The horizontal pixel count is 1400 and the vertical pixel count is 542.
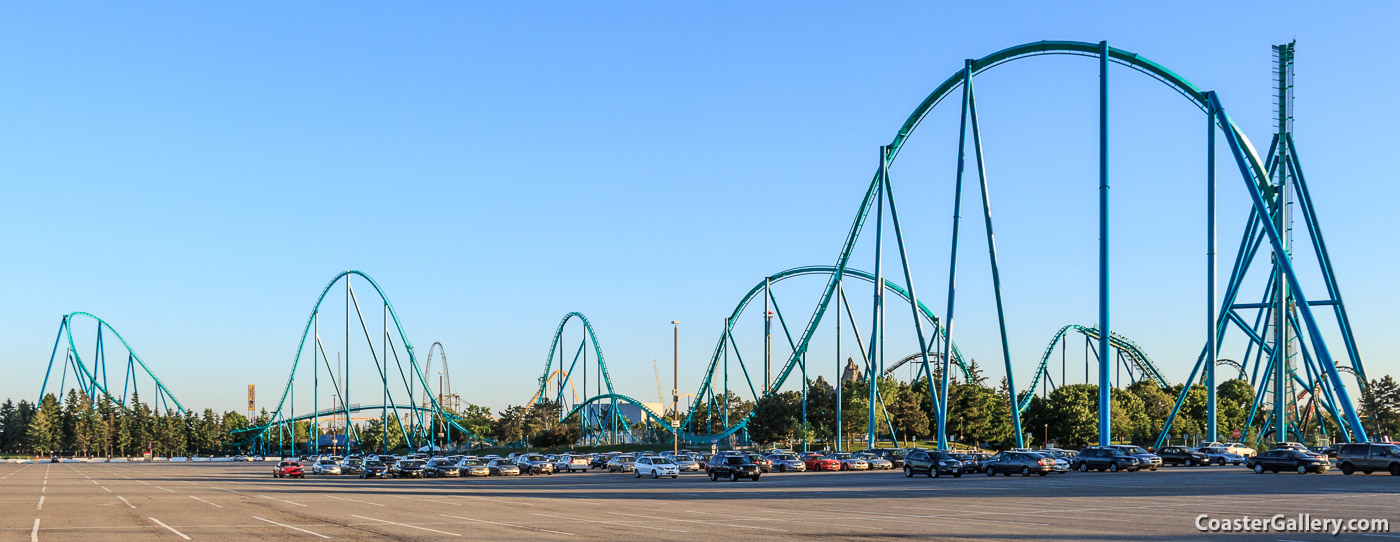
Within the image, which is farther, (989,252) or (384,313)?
(384,313)

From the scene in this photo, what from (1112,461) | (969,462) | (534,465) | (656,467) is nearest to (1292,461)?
(1112,461)

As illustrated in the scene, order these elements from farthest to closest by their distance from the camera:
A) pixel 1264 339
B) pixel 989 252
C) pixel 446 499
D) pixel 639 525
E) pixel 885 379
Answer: pixel 885 379, pixel 1264 339, pixel 989 252, pixel 446 499, pixel 639 525

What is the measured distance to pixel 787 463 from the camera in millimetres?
61438

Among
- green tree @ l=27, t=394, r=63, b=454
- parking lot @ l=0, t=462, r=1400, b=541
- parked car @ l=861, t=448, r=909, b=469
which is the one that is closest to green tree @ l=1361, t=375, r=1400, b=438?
parked car @ l=861, t=448, r=909, b=469

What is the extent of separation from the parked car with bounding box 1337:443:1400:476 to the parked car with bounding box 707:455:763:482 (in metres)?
22.9

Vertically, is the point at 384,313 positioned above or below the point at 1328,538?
above

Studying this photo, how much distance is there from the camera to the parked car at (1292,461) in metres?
46.4

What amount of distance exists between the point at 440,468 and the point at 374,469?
440 centimetres

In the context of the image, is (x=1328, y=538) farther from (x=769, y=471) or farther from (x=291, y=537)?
(x=769, y=471)

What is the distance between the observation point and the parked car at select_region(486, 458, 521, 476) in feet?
209

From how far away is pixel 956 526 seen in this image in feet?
70.1

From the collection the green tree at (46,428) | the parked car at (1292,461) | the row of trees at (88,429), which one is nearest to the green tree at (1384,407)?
the parked car at (1292,461)

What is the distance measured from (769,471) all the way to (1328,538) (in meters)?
43.3

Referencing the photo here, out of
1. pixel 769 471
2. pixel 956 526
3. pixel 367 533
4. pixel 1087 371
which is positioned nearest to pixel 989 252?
pixel 769 471
